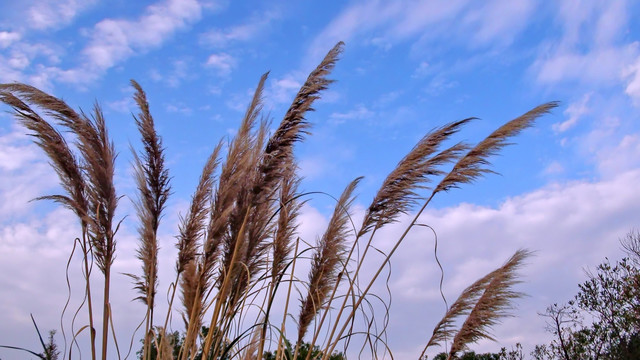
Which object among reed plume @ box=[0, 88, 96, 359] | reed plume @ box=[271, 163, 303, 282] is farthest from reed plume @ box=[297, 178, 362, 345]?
reed plume @ box=[0, 88, 96, 359]

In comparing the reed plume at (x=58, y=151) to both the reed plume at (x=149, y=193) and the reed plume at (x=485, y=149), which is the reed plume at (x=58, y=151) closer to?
the reed plume at (x=149, y=193)

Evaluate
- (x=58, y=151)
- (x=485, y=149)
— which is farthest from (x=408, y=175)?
(x=58, y=151)

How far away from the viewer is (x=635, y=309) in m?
11.5

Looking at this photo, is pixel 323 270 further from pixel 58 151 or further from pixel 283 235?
pixel 58 151

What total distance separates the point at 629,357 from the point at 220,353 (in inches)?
86.6

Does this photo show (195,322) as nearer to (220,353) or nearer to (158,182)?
(220,353)

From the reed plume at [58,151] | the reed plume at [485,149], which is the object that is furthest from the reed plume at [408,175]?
the reed plume at [58,151]

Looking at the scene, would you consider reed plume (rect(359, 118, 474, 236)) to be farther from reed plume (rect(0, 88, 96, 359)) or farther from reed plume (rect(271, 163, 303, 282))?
reed plume (rect(0, 88, 96, 359))

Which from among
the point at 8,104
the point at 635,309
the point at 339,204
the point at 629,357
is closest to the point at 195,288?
the point at 339,204

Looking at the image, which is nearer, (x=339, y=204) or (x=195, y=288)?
(x=195, y=288)

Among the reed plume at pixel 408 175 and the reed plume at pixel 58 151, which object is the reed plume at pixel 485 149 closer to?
the reed plume at pixel 408 175

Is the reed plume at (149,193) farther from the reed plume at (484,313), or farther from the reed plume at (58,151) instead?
the reed plume at (484,313)

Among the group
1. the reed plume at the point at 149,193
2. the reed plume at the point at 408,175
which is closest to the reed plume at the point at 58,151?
the reed plume at the point at 149,193

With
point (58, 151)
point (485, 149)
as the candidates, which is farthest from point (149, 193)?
point (485, 149)
